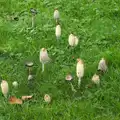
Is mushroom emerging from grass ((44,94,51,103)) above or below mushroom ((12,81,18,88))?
below

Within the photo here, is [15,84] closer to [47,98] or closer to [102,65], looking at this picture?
[47,98]

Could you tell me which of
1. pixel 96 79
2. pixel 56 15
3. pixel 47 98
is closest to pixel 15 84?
pixel 47 98

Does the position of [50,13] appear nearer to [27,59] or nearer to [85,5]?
[85,5]

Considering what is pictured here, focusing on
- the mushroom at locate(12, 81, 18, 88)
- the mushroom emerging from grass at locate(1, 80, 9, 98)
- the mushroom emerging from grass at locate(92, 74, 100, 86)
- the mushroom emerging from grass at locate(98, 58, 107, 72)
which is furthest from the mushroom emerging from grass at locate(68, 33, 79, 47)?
the mushroom emerging from grass at locate(1, 80, 9, 98)

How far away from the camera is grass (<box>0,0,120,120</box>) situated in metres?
3.10

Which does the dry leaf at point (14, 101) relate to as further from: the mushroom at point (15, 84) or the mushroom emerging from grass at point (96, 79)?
the mushroom emerging from grass at point (96, 79)

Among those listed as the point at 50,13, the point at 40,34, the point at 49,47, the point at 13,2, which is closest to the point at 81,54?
the point at 49,47

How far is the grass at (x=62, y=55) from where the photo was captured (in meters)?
3.10

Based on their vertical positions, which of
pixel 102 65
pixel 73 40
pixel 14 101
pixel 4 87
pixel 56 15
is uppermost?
pixel 56 15

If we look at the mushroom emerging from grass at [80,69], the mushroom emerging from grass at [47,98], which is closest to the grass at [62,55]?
the mushroom emerging from grass at [47,98]

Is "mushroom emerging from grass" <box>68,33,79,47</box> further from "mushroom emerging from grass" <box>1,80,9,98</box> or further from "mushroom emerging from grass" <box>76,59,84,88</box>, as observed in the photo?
"mushroom emerging from grass" <box>1,80,9,98</box>

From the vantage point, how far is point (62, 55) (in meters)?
3.82

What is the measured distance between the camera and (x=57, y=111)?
121 inches

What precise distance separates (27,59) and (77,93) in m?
0.77
